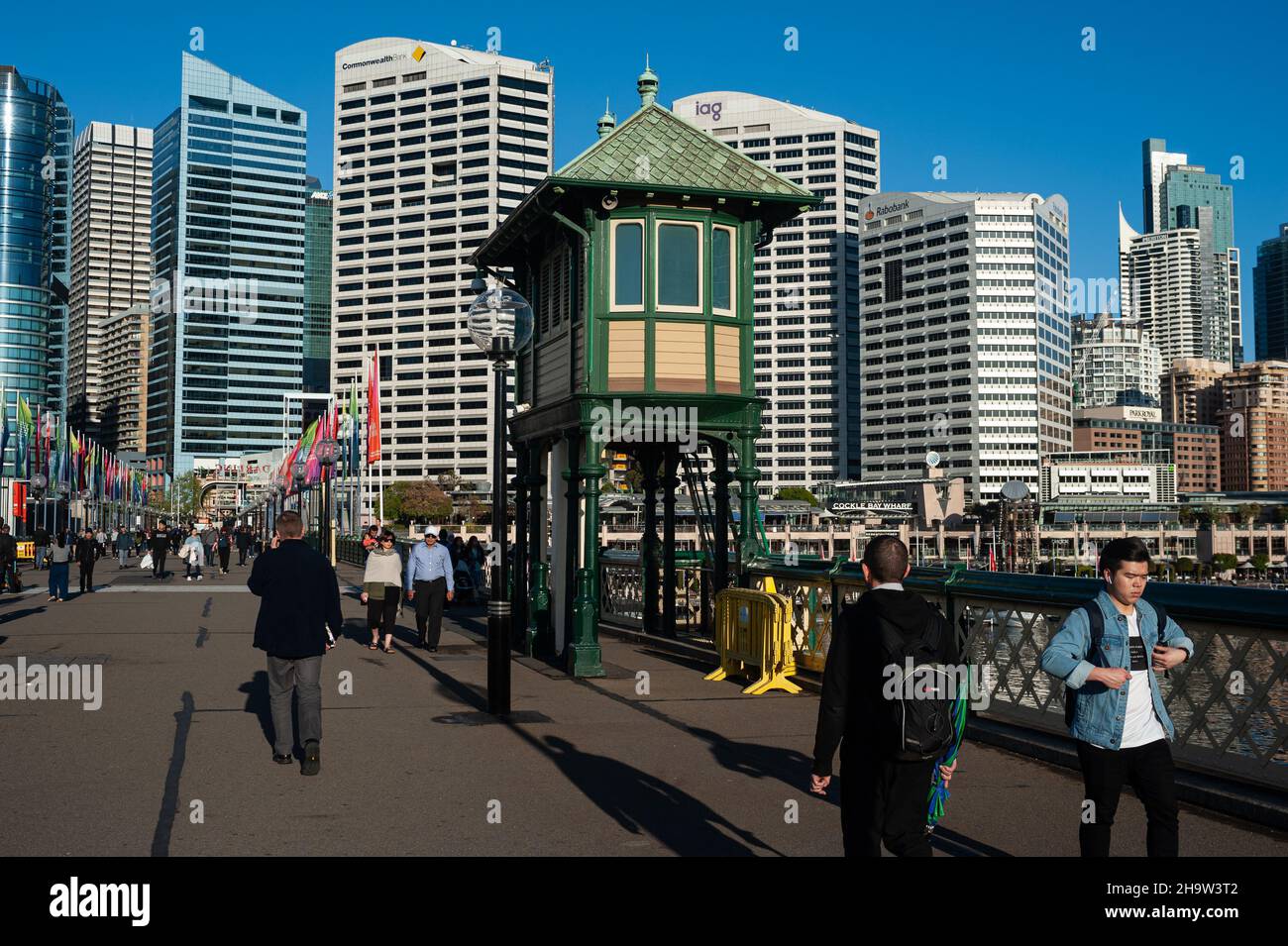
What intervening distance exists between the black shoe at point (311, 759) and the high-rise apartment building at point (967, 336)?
566 ft

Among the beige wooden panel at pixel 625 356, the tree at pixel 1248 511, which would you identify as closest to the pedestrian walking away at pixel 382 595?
the beige wooden panel at pixel 625 356

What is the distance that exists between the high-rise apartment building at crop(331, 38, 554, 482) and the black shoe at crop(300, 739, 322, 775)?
164 metres

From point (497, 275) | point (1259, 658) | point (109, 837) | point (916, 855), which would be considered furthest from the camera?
point (497, 275)

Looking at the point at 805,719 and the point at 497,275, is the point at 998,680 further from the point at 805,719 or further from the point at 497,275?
the point at 497,275

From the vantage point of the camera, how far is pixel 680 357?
15406 mm

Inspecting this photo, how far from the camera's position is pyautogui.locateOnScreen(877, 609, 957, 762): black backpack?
497cm

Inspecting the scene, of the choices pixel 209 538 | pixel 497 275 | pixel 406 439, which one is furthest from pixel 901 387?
pixel 497 275

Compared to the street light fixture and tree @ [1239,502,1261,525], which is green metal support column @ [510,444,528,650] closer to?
the street light fixture

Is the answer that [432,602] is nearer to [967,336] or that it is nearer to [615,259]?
[615,259]

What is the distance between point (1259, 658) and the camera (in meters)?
8.13

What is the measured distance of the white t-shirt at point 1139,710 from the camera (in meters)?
5.38

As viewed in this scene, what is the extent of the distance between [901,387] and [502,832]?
190m

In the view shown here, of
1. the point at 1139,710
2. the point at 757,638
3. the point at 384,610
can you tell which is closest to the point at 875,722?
the point at 1139,710

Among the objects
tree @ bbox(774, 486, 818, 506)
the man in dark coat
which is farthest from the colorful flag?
tree @ bbox(774, 486, 818, 506)
